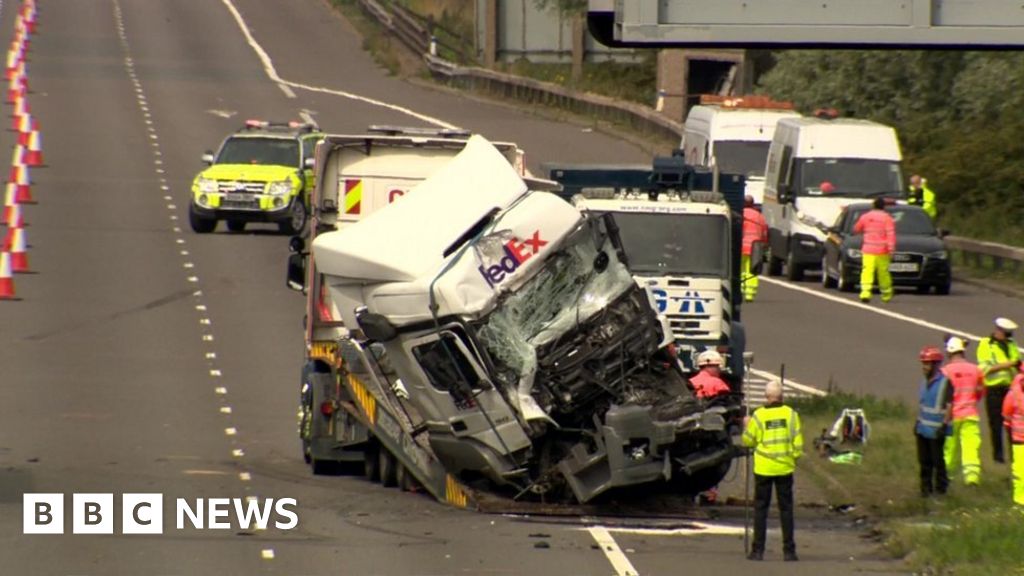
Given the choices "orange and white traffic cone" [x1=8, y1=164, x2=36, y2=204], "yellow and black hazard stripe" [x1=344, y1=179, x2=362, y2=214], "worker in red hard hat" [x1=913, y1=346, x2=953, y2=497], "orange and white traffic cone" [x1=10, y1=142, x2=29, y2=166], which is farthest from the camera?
"orange and white traffic cone" [x1=10, y1=142, x2=29, y2=166]

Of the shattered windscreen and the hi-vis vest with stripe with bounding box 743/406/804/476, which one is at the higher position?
the shattered windscreen

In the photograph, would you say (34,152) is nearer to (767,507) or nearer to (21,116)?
(21,116)

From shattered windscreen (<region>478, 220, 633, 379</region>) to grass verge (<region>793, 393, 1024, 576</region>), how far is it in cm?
297

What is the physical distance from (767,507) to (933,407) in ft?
11.4

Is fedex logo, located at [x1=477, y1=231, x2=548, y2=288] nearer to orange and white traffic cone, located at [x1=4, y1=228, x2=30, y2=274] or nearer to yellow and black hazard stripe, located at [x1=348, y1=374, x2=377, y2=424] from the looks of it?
yellow and black hazard stripe, located at [x1=348, y1=374, x2=377, y2=424]

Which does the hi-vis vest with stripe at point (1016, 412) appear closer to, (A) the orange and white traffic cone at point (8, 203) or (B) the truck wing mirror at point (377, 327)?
(B) the truck wing mirror at point (377, 327)

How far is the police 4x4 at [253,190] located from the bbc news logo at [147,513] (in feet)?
66.2

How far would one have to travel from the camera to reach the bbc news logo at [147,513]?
1639 cm

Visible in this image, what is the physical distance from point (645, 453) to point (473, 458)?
1.42 metres

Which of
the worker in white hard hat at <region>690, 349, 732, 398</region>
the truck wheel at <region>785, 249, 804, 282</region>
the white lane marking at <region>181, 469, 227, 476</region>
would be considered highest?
the worker in white hard hat at <region>690, 349, 732, 398</region>

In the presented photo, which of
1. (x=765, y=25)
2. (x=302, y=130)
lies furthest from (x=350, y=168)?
(x=302, y=130)

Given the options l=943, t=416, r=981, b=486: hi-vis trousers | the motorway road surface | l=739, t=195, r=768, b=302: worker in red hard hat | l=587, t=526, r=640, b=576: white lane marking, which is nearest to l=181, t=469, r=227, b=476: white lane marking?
the motorway road surface

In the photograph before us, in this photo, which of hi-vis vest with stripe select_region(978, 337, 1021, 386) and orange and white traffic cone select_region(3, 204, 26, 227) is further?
orange and white traffic cone select_region(3, 204, 26, 227)

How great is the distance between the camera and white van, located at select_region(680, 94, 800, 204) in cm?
4134
